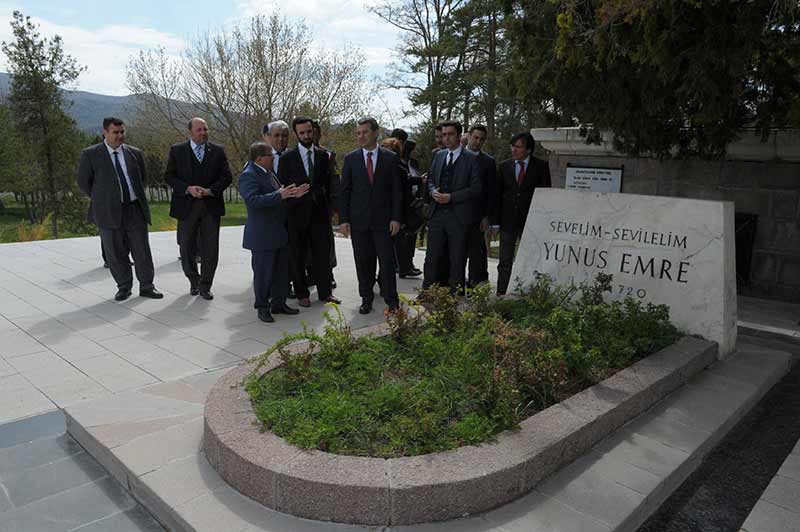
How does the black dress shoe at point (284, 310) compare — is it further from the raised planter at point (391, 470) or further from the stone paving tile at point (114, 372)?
the raised planter at point (391, 470)

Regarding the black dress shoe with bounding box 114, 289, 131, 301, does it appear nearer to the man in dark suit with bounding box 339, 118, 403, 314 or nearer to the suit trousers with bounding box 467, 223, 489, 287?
the man in dark suit with bounding box 339, 118, 403, 314

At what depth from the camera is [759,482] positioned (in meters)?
2.92

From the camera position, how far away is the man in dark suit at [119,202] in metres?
6.05

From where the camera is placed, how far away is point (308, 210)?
596 centimetres

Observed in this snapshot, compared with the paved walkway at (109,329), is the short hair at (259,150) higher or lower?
higher

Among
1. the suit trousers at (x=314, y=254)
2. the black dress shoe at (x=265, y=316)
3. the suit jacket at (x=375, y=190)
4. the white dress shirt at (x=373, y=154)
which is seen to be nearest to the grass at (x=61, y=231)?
the suit trousers at (x=314, y=254)

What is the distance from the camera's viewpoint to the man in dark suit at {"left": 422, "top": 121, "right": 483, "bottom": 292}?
570 centimetres

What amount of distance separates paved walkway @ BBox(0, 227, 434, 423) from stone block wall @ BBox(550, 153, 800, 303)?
3.74m

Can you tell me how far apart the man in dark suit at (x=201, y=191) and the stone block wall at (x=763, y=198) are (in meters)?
5.50

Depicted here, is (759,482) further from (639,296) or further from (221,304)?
(221,304)

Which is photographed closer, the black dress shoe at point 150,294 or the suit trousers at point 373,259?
the suit trousers at point 373,259

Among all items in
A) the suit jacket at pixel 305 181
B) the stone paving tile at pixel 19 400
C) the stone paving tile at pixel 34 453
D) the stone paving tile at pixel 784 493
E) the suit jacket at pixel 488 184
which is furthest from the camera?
the suit jacket at pixel 488 184

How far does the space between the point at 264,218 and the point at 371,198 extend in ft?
3.40

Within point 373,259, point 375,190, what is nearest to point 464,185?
point 375,190
